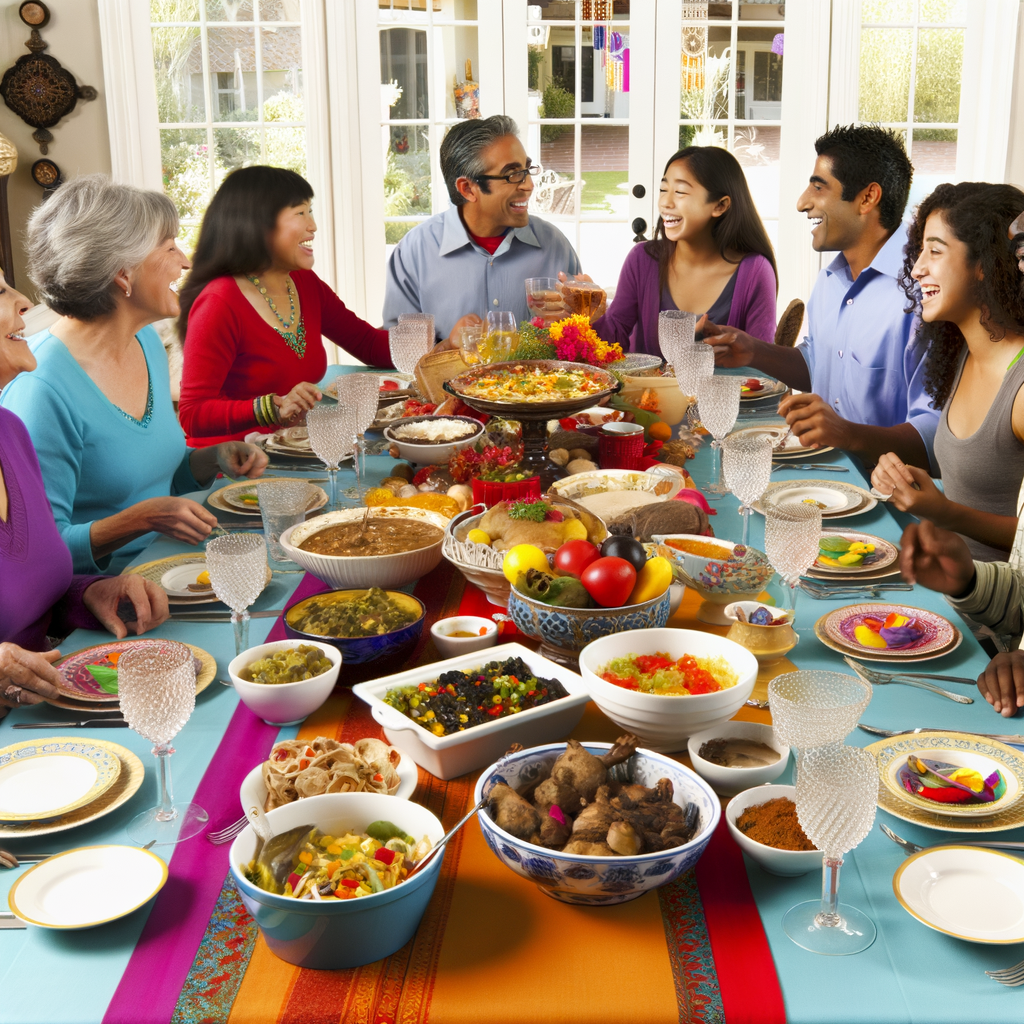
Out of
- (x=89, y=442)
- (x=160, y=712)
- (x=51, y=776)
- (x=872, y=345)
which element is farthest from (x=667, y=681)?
(x=872, y=345)

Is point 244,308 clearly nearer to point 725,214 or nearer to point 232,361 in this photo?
point 232,361

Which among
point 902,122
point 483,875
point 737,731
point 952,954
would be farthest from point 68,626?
point 902,122

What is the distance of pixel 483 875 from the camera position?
3.64 feet

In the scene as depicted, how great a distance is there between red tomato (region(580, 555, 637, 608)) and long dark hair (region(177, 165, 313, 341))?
207cm

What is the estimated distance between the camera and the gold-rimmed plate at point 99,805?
46.0 inches

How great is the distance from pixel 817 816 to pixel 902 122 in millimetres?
5128

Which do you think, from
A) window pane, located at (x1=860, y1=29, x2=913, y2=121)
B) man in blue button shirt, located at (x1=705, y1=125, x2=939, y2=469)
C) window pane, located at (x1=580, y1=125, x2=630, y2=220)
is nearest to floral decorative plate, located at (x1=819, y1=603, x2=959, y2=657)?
man in blue button shirt, located at (x1=705, y1=125, x2=939, y2=469)

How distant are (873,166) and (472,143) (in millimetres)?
1360

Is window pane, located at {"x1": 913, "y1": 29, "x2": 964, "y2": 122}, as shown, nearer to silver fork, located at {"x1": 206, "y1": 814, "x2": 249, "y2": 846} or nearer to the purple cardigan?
the purple cardigan

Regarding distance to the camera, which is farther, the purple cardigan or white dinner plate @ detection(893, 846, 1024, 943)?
the purple cardigan

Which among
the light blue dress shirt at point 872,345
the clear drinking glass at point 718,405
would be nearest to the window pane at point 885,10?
the light blue dress shirt at point 872,345

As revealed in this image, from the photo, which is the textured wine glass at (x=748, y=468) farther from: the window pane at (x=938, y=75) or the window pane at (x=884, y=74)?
the window pane at (x=938, y=75)

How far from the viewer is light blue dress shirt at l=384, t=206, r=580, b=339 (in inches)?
157

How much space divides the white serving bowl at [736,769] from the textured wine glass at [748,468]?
61 centimetres
